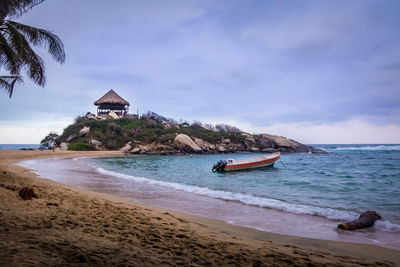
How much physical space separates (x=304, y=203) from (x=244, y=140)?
46.2 meters

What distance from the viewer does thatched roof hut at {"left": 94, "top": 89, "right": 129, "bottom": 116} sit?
177 ft

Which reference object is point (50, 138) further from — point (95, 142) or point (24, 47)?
point (24, 47)

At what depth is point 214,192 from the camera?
9852mm

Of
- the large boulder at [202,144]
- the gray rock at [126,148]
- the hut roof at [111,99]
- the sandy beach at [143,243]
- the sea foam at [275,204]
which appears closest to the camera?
the sandy beach at [143,243]

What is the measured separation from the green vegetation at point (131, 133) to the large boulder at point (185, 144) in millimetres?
1508

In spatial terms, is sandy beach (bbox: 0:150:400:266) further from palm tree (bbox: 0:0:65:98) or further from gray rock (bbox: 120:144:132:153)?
gray rock (bbox: 120:144:132:153)

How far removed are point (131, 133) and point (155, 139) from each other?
5.42 m

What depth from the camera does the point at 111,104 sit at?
56.5 m

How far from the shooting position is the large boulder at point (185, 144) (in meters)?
43.6

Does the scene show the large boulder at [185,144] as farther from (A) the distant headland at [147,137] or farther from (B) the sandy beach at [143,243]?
(B) the sandy beach at [143,243]

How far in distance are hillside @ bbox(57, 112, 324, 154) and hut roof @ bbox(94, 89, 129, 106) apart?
Result: 3923 millimetres

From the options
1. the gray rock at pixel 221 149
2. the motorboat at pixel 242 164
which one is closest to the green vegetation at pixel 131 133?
the gray rock at pixel 221 149

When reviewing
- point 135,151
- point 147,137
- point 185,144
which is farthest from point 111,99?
point 185,144

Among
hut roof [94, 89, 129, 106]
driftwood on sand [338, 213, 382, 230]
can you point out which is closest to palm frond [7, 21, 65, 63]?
driftwood on sand [338, 213, 382, 230]
